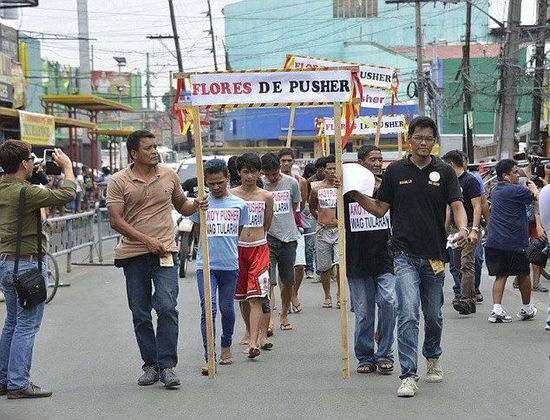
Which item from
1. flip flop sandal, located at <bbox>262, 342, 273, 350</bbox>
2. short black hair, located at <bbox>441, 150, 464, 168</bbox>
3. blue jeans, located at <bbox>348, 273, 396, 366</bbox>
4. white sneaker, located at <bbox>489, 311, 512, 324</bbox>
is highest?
short black hair, located at <bbox>441, 150, 464, 168</bbox>

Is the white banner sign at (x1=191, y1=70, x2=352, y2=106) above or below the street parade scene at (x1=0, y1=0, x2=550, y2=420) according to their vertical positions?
above

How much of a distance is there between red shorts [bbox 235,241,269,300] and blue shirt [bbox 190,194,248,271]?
1.62 feet

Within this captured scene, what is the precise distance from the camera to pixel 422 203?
27.2ft

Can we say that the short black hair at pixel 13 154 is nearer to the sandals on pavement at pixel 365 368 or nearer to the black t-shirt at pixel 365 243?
the black t-shirt at pixel 365 243

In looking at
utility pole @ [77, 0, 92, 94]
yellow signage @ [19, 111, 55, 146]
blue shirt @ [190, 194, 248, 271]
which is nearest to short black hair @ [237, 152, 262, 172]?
blue shirt @ [190, 194, 248, 271]

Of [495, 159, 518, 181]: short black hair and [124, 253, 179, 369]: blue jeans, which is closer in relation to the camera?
[124, 253, 179, 369]: blue jeans

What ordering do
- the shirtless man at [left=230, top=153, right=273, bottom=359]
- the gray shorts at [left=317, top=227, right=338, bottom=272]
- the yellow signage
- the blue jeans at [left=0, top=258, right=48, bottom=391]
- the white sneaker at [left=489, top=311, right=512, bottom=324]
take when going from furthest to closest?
the yellow signage → the gray shorts at [left=317, top=227, right=338, bottom=272] → the white sneaker at [left=489, top=311, right=512, bottom=324] → the shirtless man at [left=230, top=153, right=273, bottom=359] → the blue jeans at [left=0, top=258, right=48, bottom=391]

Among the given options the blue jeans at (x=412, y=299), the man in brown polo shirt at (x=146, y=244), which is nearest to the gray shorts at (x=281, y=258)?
the man in brown polo shirt at (x=146, y=244)

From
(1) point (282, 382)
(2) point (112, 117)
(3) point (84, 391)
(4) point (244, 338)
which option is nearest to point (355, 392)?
(1) point (282, 382)

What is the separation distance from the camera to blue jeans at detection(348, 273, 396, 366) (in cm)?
927

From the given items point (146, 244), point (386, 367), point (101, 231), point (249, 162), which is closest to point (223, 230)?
point (249, 162)

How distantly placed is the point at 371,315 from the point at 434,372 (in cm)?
82

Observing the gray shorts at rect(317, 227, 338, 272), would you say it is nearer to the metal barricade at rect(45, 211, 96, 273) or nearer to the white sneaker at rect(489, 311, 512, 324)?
the white sneaker at rect(489, 311, 512, 324)

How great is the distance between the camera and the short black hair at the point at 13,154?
831 cm
